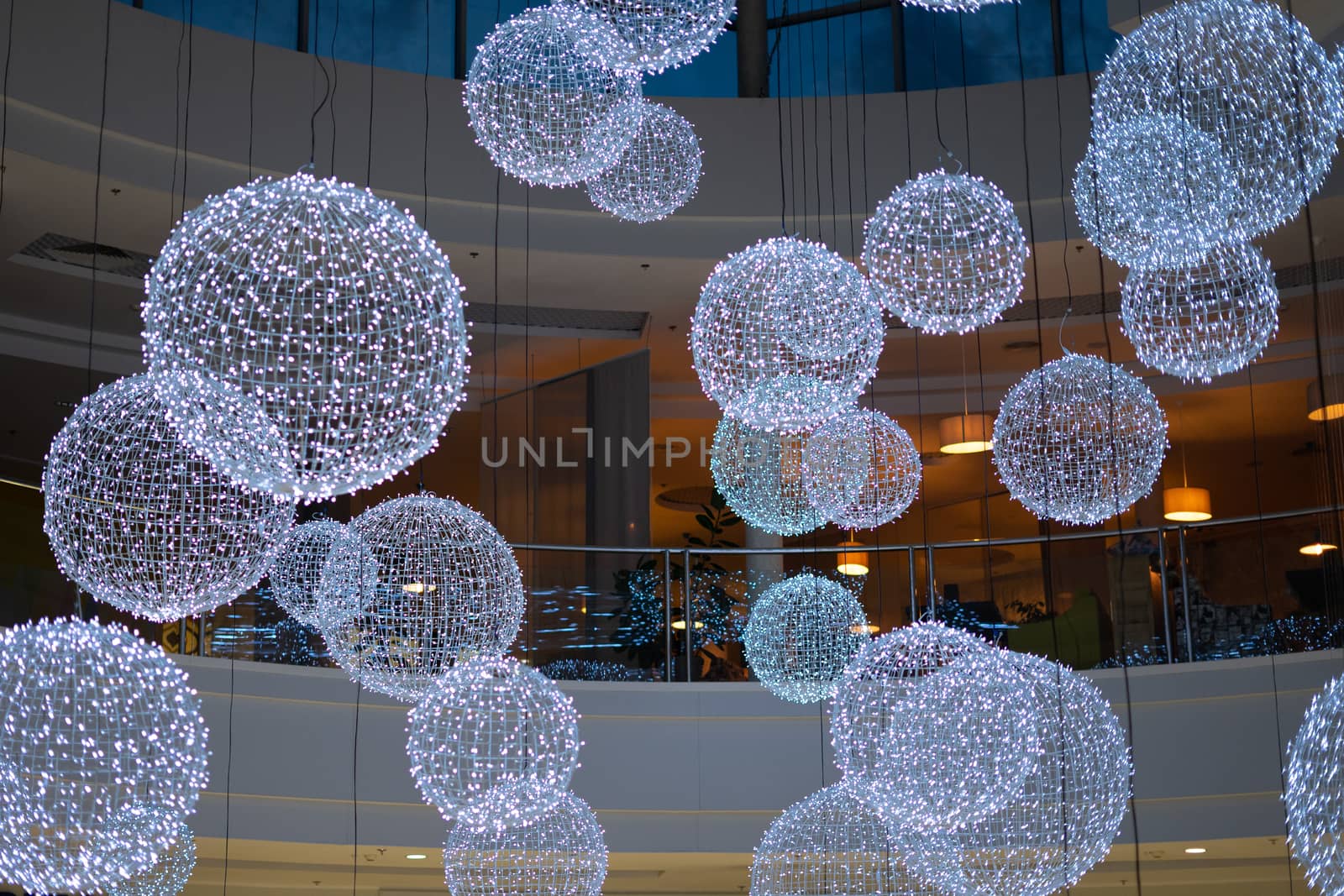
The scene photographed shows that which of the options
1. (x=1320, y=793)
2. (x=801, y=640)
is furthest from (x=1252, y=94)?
(x=801, y=640)

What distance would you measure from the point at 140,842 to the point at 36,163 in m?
5.09

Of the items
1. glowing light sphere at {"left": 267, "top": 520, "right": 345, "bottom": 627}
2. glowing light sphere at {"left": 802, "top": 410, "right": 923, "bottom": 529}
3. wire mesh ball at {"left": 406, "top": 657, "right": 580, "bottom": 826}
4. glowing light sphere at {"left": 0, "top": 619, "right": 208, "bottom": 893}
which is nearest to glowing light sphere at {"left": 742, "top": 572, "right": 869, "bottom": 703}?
glowing light sphere at {"left": 802, "top": 410, "right": 923, "bottom": 529}

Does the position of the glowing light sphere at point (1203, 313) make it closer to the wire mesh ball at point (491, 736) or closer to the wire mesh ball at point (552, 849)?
the wire mesh ball at point (491, 736)

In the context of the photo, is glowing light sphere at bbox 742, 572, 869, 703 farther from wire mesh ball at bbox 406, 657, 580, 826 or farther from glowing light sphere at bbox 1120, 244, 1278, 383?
glowing light sphere at bbox 1120, 244, 1278, 383

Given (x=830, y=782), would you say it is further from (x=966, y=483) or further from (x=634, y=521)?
(x=966, y=483)

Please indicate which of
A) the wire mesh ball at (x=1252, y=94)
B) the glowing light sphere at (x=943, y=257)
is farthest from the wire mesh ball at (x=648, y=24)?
the wire mesh ball at (x=1252, y=94)

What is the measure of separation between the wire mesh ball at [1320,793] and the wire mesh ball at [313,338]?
6.74 feet

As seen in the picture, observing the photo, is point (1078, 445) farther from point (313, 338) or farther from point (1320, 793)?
point (313, 338)

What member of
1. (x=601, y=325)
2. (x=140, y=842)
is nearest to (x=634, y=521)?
(x=601, y=325)

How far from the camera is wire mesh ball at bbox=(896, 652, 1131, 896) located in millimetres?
5922

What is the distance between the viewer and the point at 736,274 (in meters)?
6.07

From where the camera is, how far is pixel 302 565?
7535mm

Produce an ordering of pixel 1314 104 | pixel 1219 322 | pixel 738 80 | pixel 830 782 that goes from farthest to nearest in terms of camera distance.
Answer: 1. pixel 738 80
2. pixel 830 782
3. pixel 1219 322
4. pixel 1314 104

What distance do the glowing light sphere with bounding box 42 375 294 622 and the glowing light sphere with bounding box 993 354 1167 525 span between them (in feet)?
10.1
